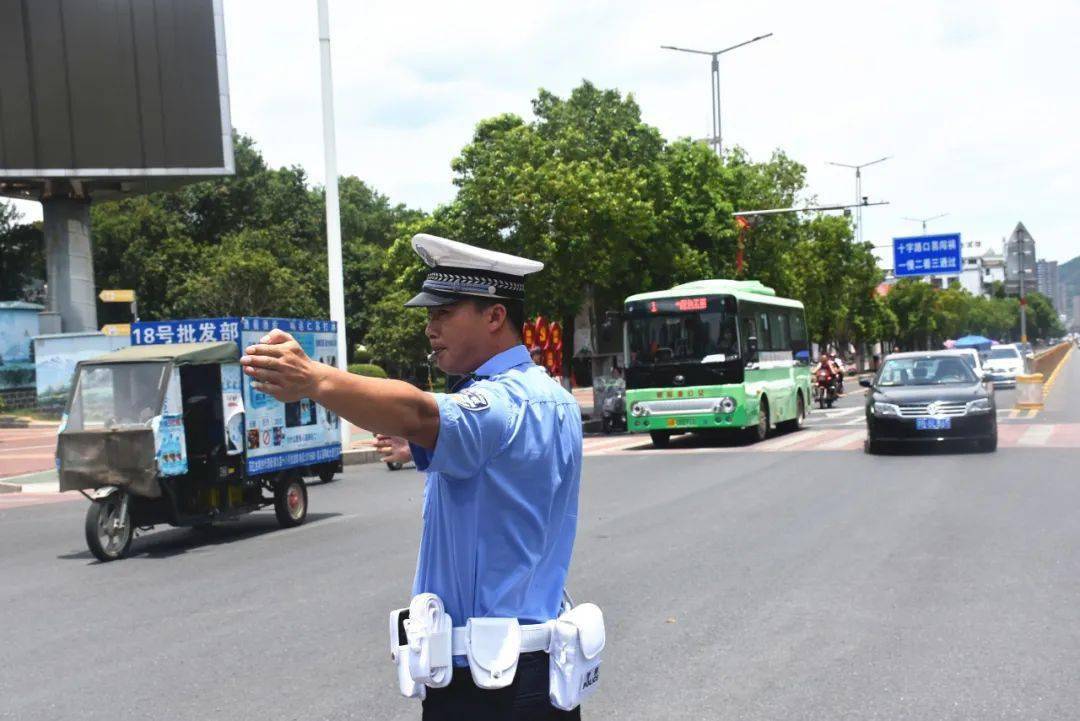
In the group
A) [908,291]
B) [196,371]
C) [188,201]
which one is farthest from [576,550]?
[908,291]

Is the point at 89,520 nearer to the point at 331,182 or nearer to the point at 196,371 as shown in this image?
the point at 196,371

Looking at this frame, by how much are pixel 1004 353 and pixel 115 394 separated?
4116 centimetres

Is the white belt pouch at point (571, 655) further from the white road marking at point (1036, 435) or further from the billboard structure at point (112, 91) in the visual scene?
the billboard structure at point (112, 91)

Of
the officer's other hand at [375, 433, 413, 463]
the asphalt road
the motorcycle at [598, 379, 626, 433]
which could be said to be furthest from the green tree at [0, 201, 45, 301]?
the officer's other hand at [375, 433, 413, 463]

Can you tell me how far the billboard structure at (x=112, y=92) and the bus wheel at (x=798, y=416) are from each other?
17.5m

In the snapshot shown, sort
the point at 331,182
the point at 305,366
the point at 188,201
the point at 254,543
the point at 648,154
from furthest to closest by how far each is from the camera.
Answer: the point at 188,201, the point at 648,154, the point at 331,182, the point at 254,543, the point at 305,366

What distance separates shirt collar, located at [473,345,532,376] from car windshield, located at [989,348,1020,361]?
46.4 meters

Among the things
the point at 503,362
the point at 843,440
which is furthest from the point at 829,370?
the point at 503,362

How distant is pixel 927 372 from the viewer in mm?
19000

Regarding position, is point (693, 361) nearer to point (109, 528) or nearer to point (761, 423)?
point (761, 423)

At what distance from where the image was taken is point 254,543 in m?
11.8

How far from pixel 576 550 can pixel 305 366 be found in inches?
322

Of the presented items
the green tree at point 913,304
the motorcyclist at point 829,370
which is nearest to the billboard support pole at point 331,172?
the motorcyclist at point 829,370

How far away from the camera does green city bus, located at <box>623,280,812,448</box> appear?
73.2ft
